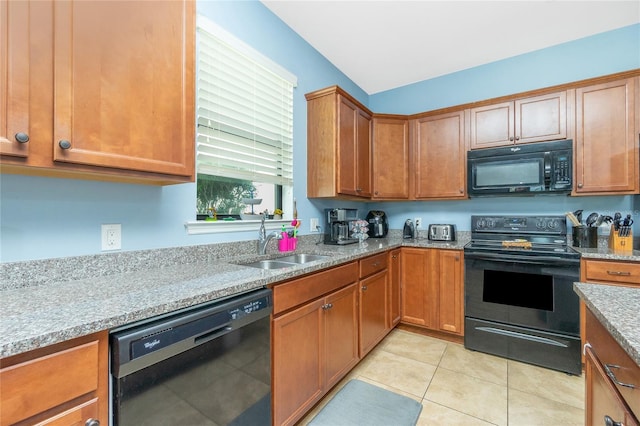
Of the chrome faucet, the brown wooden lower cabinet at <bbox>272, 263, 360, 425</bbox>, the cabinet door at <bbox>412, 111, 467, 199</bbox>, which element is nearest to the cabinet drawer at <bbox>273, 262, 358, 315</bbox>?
the brown wooden lower cabinet at <bbox>272, 263, 360, 425</bbox>

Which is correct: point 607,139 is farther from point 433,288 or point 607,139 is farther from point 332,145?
point 332,145

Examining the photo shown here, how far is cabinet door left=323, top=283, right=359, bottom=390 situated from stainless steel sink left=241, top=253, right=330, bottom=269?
0.32 m

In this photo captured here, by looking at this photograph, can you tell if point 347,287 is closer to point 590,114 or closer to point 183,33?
point 183,33

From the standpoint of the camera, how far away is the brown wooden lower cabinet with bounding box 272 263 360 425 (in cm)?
142

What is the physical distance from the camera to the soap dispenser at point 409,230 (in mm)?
3221

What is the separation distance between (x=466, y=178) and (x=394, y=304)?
4.74 ft

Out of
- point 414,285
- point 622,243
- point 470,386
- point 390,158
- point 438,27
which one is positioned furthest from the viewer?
point 390,158

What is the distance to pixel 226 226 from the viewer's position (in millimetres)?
1880

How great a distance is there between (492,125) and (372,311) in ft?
6.90

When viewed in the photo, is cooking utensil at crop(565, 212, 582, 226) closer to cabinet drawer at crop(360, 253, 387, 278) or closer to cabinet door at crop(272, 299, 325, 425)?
cabinet drawer at crop(360, 253, 387, 278)

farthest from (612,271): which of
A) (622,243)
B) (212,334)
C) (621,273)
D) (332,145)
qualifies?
(212,334)

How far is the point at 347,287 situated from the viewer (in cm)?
198

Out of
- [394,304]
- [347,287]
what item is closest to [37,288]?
[347,287]

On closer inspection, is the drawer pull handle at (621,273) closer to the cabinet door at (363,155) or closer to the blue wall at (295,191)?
the blue wall at (295,191)
